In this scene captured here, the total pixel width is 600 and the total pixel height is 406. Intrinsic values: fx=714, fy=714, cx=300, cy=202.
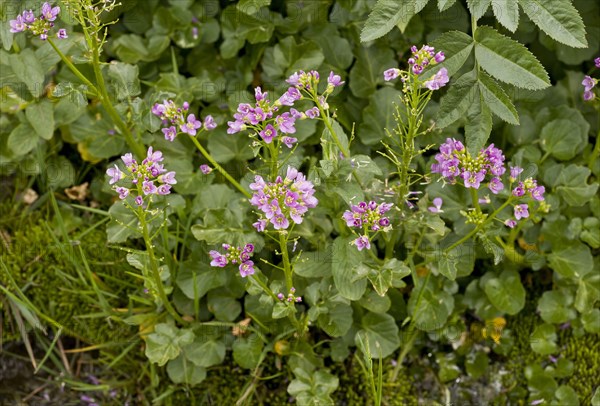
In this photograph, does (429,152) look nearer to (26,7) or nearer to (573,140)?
(573,140)

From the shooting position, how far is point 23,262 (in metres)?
2.98

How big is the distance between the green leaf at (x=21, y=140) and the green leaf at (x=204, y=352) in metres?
1.05

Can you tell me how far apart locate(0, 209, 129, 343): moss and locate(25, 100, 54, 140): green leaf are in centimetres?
38

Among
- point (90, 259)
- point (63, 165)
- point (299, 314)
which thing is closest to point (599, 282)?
point (299, 314)

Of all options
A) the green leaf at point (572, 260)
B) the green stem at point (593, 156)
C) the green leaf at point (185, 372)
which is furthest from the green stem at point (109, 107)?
the green stem at point (593, 156)

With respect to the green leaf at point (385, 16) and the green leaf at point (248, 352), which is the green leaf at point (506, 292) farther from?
the green leaf at point (385, 16)

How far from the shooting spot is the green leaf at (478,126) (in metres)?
2.21

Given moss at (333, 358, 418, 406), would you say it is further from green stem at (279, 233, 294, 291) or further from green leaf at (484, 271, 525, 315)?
green stem at (279, 233, 294, 291)

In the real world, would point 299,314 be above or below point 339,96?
below

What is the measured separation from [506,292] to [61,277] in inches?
69.2

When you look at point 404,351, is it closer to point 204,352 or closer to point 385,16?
point 204,352

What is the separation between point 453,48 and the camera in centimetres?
227

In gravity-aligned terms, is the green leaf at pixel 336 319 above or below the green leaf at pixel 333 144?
below

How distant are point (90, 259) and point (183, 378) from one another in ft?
2.23
